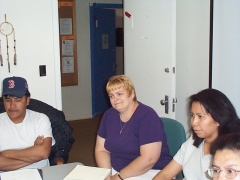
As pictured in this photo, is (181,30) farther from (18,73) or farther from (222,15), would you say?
(18,73)

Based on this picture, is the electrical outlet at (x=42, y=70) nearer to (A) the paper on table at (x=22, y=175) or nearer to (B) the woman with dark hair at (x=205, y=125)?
(A) the paper on table at (x=22, y=175)

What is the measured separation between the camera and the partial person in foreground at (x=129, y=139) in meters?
2.05

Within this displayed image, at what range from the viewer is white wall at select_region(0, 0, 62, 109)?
306cm

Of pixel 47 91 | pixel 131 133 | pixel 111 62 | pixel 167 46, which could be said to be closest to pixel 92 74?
pixel 111 62

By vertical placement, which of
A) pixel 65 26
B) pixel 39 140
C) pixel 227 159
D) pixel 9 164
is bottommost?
pixel 9 164

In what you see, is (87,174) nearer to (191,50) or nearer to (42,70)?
(42,70)

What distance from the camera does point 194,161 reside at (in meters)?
1.75

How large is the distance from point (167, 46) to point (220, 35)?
466 millimetres

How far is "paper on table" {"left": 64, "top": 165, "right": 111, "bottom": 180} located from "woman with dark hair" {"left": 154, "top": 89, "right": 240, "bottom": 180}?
0.47 m

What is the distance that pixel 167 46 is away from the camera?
2.87 m

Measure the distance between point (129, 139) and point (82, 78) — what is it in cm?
382

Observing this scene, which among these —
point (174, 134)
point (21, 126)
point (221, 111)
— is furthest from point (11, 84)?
point (221, 111)

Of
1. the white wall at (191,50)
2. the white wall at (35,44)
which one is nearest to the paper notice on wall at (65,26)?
the white wall at (35,44)

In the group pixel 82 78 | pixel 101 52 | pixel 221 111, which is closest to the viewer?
pixel 221 111
